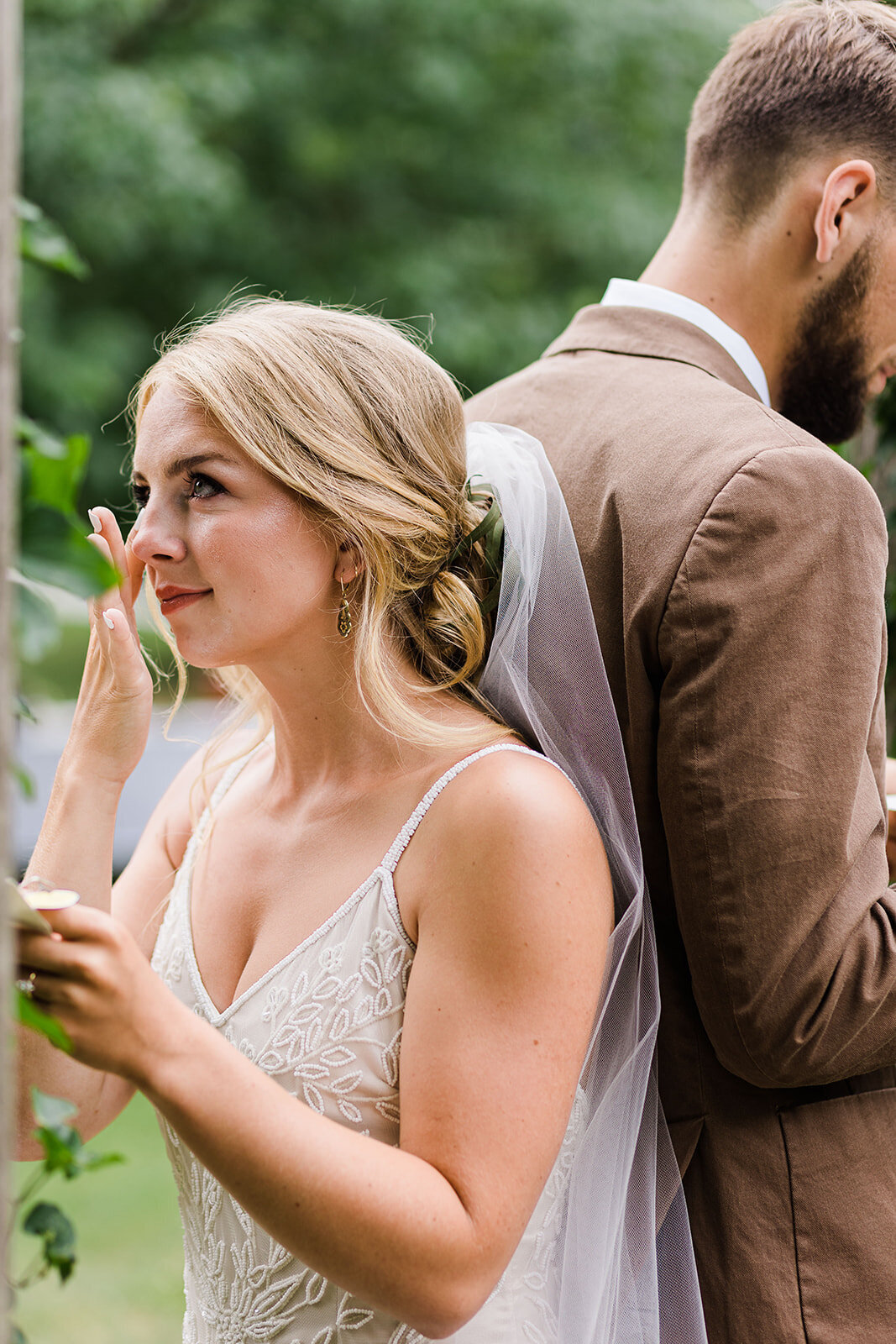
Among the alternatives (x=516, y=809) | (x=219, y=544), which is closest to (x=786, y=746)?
(x=516, y=809)

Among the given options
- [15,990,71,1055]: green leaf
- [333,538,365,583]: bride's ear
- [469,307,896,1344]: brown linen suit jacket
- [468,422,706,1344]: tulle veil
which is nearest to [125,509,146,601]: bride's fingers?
[333,538,365,583]: bride's ear

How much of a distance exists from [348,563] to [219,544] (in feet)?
0.66

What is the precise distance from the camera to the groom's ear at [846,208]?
212 centimetres

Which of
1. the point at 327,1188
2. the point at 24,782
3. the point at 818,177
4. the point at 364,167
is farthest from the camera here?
the point at 364,167

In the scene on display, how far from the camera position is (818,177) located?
217 centimetres

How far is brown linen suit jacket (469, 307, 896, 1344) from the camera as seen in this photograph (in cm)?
175

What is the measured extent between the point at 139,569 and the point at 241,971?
2.17 ft

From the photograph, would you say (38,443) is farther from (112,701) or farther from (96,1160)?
(112,701)

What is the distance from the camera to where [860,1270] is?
1.86 metres

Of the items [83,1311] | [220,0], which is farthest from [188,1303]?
[220,0]

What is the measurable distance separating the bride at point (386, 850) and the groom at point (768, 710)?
0.09 m

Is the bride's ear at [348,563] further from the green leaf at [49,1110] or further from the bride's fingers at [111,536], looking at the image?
the green leaf at [49,1110]

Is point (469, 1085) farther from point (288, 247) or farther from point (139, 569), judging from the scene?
point (288, 247)

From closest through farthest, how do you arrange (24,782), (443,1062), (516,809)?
(24,782)
(443,1062)
(516,809)
